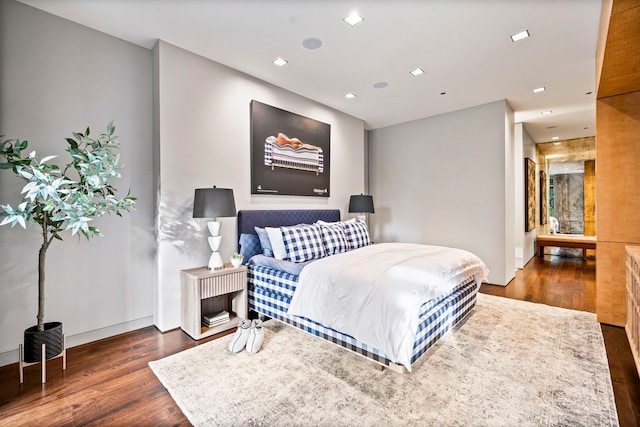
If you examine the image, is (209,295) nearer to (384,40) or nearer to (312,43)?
(312,43)

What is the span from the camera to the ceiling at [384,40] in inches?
96.7

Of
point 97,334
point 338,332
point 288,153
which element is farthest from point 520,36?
point 97,334

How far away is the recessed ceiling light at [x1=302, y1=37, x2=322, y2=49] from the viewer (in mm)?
2938

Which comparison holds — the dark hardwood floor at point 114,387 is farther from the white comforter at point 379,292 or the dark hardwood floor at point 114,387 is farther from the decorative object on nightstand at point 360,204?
the decorative object on nightstand at point 360,204

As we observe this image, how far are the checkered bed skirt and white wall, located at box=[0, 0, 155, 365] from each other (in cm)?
121

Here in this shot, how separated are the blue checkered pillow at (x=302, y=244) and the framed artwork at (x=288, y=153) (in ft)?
2.84

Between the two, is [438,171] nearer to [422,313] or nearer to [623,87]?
[623,87]

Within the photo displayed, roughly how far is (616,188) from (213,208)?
14.0 feet

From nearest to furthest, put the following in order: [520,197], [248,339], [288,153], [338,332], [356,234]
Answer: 1. [338,332]
2. [248,339]
3. [356,234]
4. [288,153]
5. [520,197]

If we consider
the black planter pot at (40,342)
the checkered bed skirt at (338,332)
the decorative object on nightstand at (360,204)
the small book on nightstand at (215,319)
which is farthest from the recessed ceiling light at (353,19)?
the black planter pot at (40,342)

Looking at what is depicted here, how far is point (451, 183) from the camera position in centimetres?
519

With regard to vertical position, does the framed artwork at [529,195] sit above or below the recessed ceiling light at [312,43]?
below

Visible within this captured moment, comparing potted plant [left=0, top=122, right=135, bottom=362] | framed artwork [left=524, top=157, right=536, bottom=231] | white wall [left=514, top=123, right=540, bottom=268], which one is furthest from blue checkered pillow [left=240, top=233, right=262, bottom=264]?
framed artwork [left=524, top=157, right=536, bottom=231]

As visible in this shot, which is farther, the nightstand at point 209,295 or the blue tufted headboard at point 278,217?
the blue tufted headboard at point 278,217
